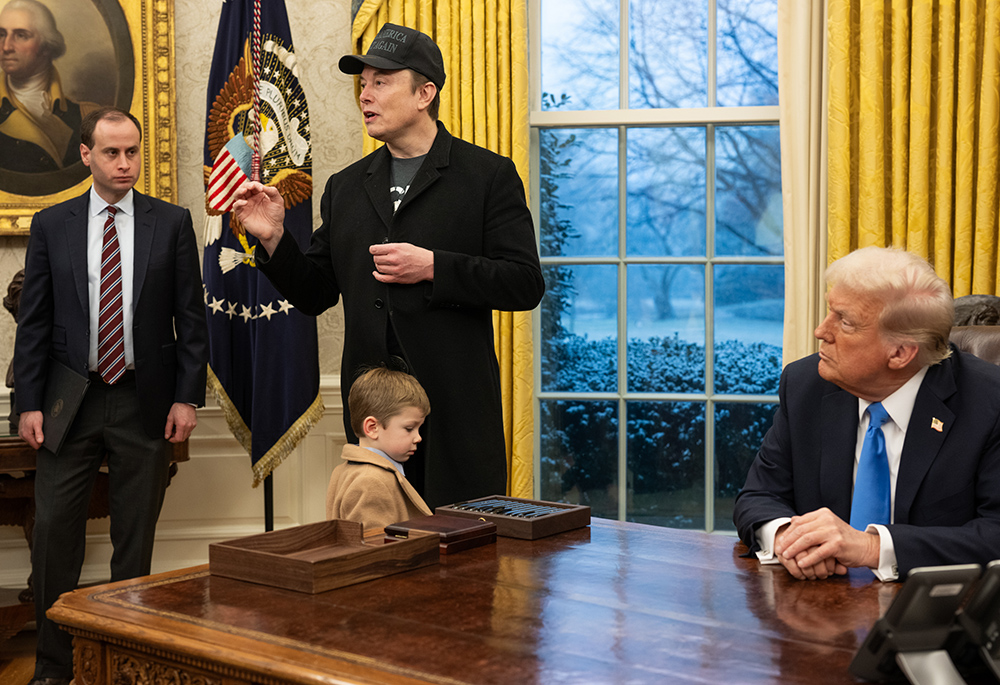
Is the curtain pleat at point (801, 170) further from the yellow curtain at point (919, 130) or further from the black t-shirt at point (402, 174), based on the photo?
the black t-shirt at point (402, 174)

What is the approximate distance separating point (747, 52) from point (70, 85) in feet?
9.79

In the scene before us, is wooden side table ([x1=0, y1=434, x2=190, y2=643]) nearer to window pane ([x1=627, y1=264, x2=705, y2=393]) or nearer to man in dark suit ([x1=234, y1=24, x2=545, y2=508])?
man in dark suit ([x1=234, y1=24, x2=545, y2=508])

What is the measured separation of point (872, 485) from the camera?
1852 millimetres

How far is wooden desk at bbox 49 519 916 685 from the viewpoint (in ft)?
3.85

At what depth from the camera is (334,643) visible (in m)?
1.26

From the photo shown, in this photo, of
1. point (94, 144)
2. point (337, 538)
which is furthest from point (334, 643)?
point (94, 144)

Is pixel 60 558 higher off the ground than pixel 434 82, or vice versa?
pixel 434 82

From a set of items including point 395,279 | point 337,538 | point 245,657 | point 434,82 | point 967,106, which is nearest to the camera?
point 245,657

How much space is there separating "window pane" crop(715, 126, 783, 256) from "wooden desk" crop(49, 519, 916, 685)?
2.93 m

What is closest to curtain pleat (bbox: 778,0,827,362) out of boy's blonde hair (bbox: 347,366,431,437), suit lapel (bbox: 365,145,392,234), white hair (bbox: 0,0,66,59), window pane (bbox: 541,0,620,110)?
window pane (bbox: 541,0,620,110)

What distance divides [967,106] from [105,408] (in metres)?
3.41

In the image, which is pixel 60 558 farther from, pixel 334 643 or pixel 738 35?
pixel 738 35

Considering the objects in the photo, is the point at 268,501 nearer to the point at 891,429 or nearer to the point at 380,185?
the point at 380,185

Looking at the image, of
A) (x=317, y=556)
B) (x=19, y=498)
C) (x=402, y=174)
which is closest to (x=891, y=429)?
(x=317, y=556)
